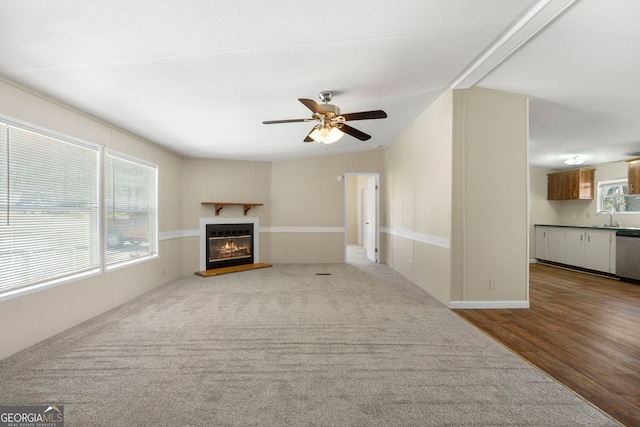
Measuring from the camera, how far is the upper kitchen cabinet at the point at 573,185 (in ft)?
20.9

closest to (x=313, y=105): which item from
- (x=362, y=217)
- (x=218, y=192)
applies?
(x=218, y=192)

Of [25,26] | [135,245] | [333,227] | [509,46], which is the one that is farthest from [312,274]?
[25,26]

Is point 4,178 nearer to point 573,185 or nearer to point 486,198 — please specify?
point 486,198

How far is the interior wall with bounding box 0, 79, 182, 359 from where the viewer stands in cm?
246

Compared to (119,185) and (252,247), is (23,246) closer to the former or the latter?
(119,185)

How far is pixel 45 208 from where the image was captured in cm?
281

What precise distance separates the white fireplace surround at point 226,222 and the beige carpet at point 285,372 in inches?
87.9

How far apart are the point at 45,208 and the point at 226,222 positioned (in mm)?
3440

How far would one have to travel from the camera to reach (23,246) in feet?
8.54

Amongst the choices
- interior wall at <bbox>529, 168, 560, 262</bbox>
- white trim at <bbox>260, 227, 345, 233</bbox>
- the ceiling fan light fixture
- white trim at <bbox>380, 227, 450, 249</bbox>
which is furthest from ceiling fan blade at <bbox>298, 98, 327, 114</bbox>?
interior wall at <bbox>529, 168, 560, 262</bbox>

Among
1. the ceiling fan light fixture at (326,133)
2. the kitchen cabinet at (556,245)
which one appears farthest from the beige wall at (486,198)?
the kitchen cabinet at (556,245)

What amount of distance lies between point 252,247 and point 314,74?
15.0 feet

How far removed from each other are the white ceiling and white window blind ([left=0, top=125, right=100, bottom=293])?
53 centimetres

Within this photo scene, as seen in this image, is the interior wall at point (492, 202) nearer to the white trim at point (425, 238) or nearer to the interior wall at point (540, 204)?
the white trim at point (425, 238)
